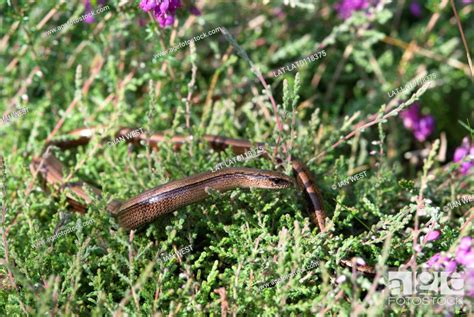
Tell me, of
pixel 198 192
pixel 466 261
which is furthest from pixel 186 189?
pixel 466 261

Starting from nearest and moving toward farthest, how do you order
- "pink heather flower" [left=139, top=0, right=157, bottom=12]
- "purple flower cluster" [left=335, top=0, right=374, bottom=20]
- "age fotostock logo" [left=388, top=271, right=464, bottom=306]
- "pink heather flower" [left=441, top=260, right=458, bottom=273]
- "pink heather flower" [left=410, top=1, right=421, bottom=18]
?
"pink heather flower" [left=441, top=260, right=458, bottom=273] → "age fotostock logo" [left=388, top=271, right=464, bottom=306] → "pink heather flower" [left=139, top=0, right=157, bottom=12] → "purple flower cluster" [left=335, top=0, right=374, bottom=20] → "pink heather flower" [left=410, top=1, right=421, bottom=18]

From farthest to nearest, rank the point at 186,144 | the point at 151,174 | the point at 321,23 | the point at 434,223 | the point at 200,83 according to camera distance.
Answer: the point at 321,23
the point at 200,83
the point at 186,144
the point at 151,174
the point at 434,223

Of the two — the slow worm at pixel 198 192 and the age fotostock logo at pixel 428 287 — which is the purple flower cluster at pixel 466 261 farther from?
the slow worm at pixel 198 192

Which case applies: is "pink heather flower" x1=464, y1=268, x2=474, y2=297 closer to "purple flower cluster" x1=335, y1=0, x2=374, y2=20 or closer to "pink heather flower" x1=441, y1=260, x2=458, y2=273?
"pink heather flower" x1=441, y1=260, x2=458, y2=273

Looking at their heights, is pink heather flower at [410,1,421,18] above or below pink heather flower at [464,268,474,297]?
above

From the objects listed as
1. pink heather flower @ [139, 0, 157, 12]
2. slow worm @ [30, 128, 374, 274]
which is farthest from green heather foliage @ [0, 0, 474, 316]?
pink heather flower @ [139, 0, 157, 12]

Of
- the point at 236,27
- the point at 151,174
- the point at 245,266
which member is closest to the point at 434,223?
the point at 245,266

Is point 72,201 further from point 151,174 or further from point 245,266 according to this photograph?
point 245,266
